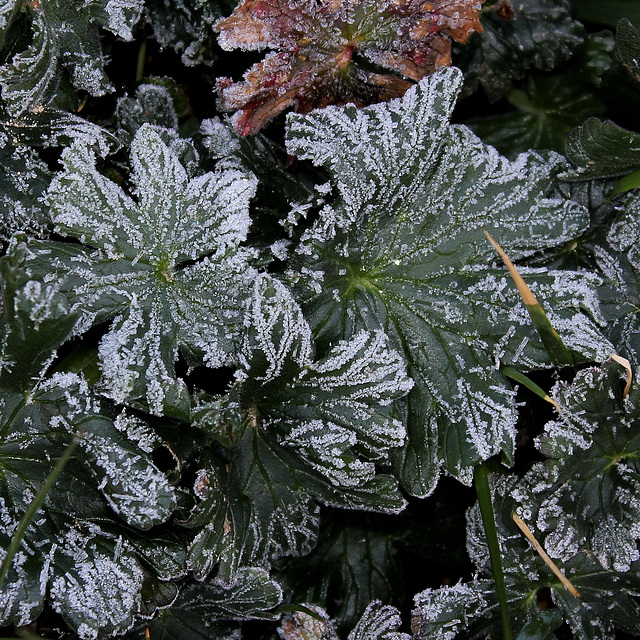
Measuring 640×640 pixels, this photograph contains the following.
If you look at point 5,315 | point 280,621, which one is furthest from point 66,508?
point 280,621

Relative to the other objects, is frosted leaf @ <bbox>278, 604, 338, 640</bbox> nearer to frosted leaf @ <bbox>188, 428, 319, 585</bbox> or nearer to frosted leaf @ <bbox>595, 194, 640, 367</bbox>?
frosted leaf @ <bbox>188, 428, 319, 585</bbox>

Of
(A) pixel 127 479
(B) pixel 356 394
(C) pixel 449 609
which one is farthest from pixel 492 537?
(A) pixel 127 479

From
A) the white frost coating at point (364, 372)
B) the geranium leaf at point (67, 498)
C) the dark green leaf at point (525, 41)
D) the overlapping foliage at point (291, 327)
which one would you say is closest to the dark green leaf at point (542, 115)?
the dark green leaf at point (525, 41)

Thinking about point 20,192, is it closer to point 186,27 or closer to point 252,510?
point 186,27

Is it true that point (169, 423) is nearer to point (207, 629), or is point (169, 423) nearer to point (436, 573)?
point (207, 629)

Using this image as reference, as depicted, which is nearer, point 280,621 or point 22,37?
point 22,37

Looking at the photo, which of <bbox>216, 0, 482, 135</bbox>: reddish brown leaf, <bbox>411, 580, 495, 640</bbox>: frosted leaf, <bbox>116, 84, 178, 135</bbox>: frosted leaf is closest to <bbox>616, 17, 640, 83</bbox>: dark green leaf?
<bbox>216, 0, 482, 135</bbox>: reddish brown leaf

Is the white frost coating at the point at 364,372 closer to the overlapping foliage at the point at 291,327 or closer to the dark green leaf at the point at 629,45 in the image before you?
the overlapping foliage at the point at 291,327
